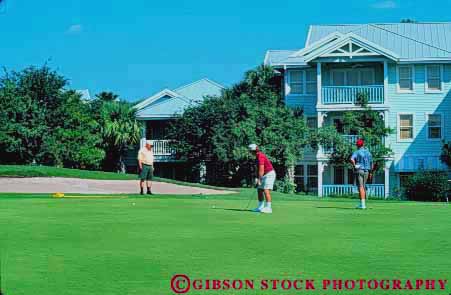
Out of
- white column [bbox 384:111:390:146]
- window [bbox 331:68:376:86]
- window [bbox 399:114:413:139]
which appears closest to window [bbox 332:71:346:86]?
window [bbox 331:68:376:86]

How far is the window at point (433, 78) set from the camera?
161 ft

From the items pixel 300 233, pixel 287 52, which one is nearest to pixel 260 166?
pixel 300 233

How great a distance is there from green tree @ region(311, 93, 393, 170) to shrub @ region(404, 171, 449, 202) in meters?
4.32

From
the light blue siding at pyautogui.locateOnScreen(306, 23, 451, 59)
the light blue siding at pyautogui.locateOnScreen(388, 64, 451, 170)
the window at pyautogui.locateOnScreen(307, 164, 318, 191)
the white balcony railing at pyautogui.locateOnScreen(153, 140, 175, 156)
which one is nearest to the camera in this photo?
the light blue siding at pyautogui.locateOnScreen(388, 64, 451, 170)

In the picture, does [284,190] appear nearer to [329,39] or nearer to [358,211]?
[329,39]

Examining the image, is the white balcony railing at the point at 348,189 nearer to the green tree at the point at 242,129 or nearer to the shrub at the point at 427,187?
the green tree at the point at 242,129

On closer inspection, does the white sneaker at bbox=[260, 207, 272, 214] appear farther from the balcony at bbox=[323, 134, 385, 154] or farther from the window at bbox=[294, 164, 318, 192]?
the window at bbox=[294, 164, 318, 192]

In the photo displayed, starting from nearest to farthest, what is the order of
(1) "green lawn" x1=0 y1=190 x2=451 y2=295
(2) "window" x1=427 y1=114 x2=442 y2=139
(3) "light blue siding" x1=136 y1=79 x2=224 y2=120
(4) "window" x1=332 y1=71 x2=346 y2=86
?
(1) "green lawn" x1=0 y1=190 x2=451 y2=295
(2) "window" x1=427 y1=114 x2=442 y2=139
(4) "window" x1=332 y1=71 x2=346 y2=86
(3) "light blue siding" x1=136 y1=79 x2=224 y2=120

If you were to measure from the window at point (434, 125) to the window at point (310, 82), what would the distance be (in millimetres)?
7364

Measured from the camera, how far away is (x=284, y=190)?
45.5 metres

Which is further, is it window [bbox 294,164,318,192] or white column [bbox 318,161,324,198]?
window [bbox 294,164,318,192]

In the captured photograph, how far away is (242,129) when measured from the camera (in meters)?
45.4

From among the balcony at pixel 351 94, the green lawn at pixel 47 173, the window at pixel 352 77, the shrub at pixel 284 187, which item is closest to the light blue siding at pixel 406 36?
the window at pixel 352 77

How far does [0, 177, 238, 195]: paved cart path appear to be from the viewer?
31969 mm
